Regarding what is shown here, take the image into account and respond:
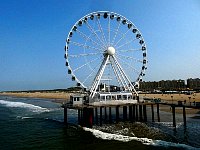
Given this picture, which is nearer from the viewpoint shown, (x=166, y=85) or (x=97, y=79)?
(x=97, y=79)

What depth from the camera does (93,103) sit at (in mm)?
39656

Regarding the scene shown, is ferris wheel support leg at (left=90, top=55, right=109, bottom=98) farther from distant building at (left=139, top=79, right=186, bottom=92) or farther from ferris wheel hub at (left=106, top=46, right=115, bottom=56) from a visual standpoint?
distant building at (left=139, top=79, right=186, bottom=92)

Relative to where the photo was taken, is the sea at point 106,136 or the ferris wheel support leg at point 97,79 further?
the ferris wheel support leg at point 97,79

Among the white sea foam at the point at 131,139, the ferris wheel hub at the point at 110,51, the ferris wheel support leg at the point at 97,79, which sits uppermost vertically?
the ferris wheel hub at the point at 110,51

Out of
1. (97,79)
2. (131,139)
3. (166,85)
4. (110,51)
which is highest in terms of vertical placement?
(110,51)

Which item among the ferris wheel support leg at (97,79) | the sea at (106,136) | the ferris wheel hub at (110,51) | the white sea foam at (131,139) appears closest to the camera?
the white sea foam at (131,139)

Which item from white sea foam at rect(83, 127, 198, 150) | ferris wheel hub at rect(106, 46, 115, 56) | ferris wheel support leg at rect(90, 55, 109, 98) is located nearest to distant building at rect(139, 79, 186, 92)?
ferris wheel hub at rect(106, 46, 115, 56)

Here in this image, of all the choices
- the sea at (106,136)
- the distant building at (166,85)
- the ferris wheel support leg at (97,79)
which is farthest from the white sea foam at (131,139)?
the distant building at (166,85)

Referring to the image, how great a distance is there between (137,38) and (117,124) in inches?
589

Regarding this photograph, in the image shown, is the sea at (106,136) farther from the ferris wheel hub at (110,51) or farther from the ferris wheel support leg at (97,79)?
the ferris wheel hub at (110,51)

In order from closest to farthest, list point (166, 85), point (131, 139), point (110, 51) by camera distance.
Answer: point (131, 139)
point (110, 51)
point (166, 85)

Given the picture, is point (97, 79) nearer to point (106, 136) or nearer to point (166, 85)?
point (106, 136)

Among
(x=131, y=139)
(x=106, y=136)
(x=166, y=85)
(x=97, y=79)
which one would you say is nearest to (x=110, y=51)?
(x=97, y=79)

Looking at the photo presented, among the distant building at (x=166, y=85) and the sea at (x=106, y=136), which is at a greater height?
→ the distant building at (x=166, y=85)
